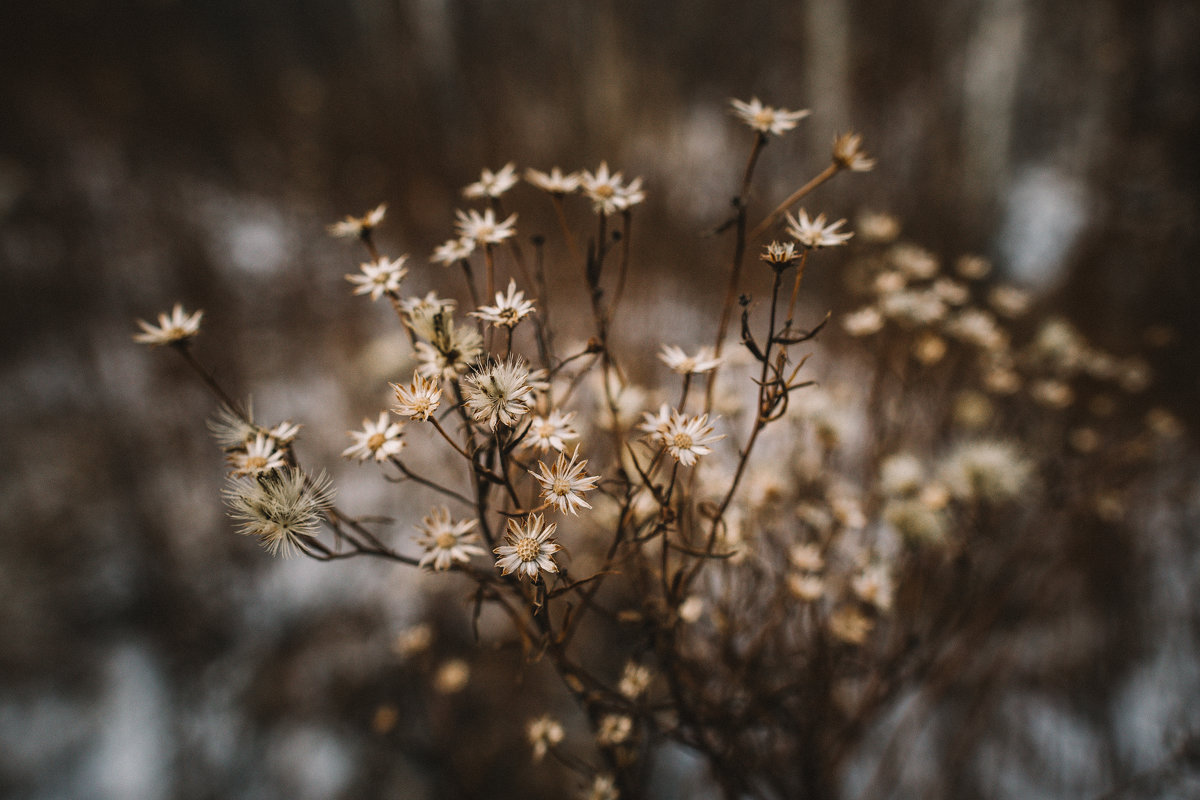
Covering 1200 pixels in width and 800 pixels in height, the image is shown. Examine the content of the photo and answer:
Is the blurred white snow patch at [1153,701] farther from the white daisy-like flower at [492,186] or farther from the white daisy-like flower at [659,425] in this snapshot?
the white daisy-like flower at [492,186]

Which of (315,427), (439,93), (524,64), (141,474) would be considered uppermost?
(524,64)

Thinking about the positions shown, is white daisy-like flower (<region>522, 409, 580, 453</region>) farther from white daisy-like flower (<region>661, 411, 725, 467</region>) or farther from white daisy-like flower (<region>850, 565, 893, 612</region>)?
white daisy-like flower (<region>850, 565, 893, 612</region>)

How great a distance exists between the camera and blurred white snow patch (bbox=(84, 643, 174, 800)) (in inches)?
52.6

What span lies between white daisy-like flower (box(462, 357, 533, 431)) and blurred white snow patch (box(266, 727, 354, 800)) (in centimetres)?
149

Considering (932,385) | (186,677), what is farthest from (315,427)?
(932,385)

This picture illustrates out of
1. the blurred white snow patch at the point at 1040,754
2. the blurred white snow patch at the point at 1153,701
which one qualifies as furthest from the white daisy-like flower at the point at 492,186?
the blurred white snow patch at the point at 1153,701

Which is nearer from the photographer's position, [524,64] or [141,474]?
[141,474]

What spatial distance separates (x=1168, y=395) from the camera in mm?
1129

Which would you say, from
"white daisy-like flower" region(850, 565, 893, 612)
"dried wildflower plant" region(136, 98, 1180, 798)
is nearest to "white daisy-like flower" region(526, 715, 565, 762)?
"dried wildflower plant" region(136, 98, 1180, 798)

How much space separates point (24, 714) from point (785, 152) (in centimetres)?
290

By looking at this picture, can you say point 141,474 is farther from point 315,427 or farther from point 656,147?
point 656,147

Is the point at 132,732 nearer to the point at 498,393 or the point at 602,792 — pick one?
the point at 602,792

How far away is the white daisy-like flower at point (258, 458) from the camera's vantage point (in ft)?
1.08

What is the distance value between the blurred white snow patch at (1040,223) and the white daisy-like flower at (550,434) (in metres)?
1.64
